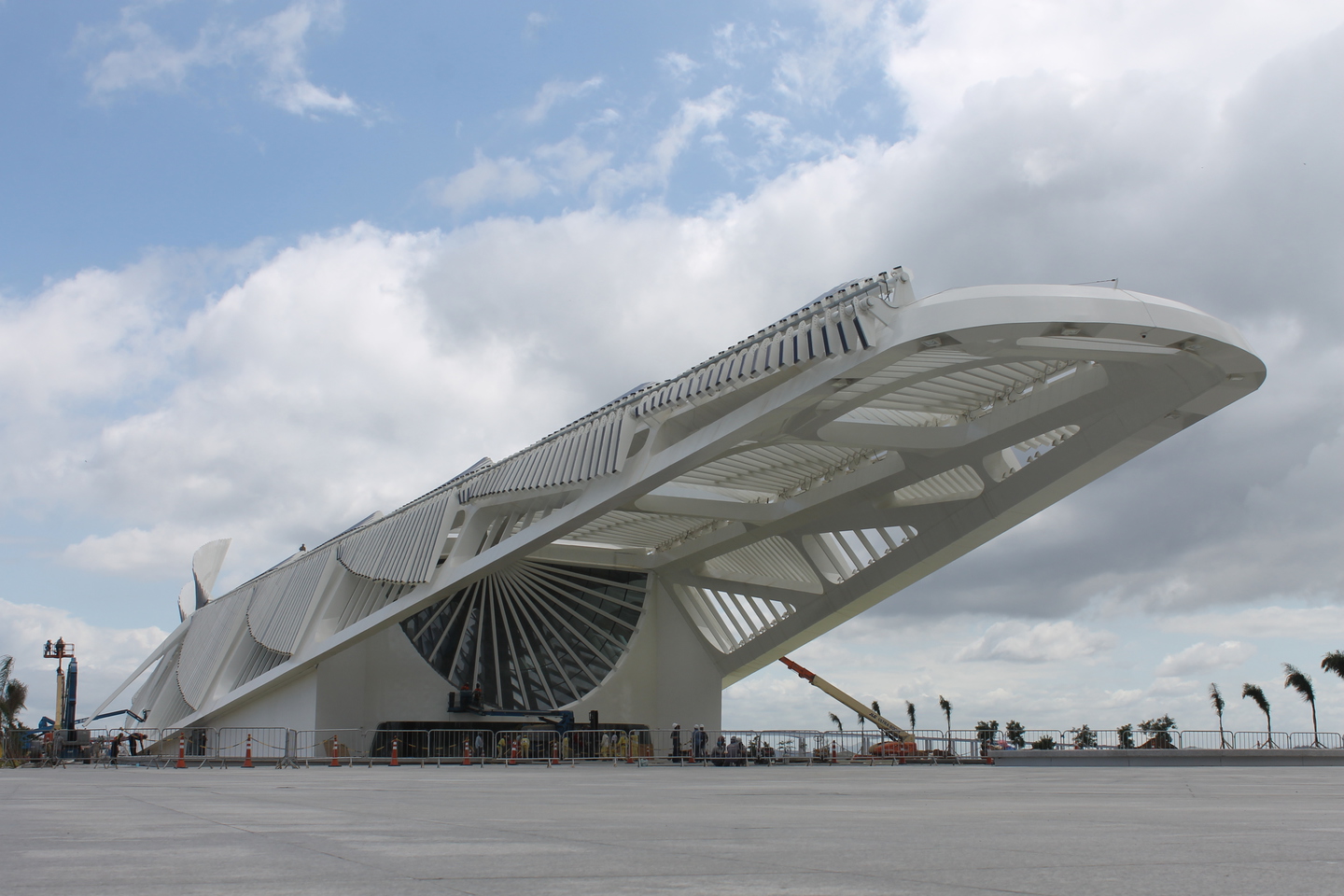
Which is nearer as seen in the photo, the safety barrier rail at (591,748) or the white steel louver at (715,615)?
the safety barrier rail at (591,748)

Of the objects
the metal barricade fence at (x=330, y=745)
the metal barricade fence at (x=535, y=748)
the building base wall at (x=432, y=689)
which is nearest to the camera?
the metal barricade fence at (x=535, y=748)

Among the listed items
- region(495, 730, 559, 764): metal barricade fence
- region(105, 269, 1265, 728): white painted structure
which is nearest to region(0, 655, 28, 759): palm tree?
region(105, 269, 1265, 728): white painted structure

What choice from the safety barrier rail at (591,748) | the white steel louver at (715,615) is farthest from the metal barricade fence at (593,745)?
the white steel louver at (715,615)

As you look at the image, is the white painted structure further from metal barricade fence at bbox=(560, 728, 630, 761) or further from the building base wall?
metal barricade fence at bbox=(560, 728, 630, 761)

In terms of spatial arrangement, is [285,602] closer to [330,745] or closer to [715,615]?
[330,745]

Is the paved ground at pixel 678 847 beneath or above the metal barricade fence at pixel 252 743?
above

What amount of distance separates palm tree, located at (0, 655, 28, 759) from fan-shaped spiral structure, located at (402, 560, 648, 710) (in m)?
13.4

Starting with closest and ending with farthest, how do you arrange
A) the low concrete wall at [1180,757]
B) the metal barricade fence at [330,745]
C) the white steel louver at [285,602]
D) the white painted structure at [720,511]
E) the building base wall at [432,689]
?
Answer: the white painted structure at [720,511]
the low concrete wall at [1180,757]
the metal barricade fence at [330,745]
the white steel louver at [285,602]
the building base wall at [432,689]

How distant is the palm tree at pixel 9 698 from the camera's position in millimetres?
35188

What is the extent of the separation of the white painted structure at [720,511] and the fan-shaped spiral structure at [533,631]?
70 millimetres

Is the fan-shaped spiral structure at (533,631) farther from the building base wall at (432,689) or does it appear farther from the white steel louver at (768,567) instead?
the white steel louver at (768,567)

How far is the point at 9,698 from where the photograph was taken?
1439 inches

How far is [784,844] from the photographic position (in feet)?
12.8

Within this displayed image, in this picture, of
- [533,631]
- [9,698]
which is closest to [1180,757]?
[533,631]
